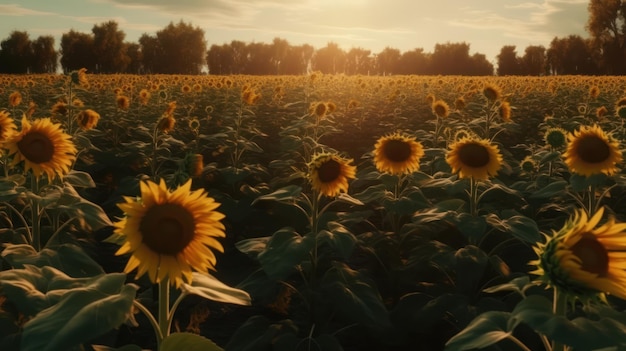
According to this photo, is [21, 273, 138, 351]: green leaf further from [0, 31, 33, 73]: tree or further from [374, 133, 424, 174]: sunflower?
[0, 31, 33, 73]: tree

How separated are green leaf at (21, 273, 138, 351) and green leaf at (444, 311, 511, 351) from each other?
1012 millimetres

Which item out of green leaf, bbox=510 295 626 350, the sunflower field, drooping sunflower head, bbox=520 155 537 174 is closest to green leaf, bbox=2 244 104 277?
the sunflower field

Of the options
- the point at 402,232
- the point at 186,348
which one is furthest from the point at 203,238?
the point at 402,232

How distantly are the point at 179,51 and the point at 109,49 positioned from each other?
308 inches

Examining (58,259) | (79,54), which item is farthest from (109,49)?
(58,259)

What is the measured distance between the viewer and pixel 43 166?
3.77 metres

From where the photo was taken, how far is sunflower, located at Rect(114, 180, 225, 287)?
207cm

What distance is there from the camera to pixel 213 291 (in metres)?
2.07

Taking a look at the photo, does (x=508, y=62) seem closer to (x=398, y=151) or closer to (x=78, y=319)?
(x=398, y=151)

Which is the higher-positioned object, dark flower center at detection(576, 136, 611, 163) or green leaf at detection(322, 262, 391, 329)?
dark flower center at detection(576, 136, 611, 163)

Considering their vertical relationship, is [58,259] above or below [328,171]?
below

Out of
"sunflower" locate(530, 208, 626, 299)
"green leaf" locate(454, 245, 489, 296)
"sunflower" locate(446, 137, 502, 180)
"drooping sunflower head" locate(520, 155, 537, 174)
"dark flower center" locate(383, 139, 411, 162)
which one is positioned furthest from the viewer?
"drooping sunflower head" locate(520, 155, 537, 174)

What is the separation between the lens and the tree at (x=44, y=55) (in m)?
72.6

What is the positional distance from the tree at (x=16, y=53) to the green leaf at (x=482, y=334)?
73.7m
